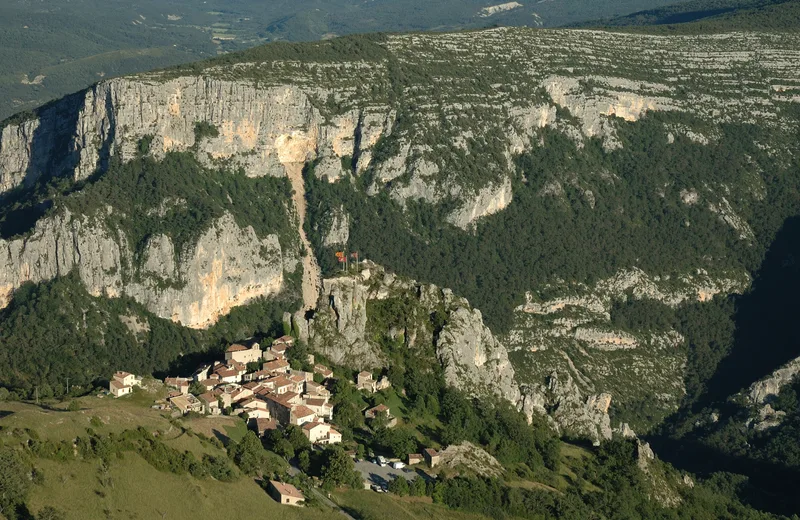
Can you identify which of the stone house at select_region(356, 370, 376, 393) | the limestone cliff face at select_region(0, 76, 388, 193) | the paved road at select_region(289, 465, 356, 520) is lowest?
the paved road at select_region(289, 465, 356, 520)

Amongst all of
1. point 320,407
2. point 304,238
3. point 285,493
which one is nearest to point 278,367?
point 320,407

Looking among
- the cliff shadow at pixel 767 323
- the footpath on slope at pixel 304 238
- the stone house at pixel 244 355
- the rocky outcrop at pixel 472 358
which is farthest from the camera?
the cliff shadow at pixel 767 323

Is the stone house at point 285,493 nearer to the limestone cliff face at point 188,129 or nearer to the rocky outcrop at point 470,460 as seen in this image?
the rocky outcrop at point 470,460

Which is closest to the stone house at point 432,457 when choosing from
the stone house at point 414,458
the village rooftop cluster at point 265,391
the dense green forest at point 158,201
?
the stone house at point 414,458

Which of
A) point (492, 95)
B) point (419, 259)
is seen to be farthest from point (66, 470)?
point (492, 95)

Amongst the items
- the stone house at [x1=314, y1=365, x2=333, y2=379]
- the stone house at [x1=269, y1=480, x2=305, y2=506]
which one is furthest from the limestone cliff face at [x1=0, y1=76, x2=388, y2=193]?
the stone house at [x1=269, y1=480, x2=305, y2=506]

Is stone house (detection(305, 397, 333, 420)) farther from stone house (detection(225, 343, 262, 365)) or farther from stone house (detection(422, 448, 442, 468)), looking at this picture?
stone house (detection(225, 343, 262, 365))
